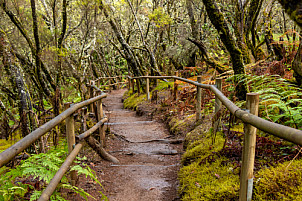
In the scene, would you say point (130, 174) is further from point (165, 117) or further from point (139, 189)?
point (165, 117)

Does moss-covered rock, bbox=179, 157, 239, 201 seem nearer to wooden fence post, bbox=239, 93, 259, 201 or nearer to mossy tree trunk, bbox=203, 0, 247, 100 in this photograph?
wooden fence post, bbox=239, 93, 259, 201

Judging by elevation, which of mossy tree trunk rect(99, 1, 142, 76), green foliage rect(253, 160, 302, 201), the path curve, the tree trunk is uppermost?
mossy tree trunk rect(99, 1, 142, 76)

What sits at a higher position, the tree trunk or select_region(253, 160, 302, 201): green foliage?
the tree trunk

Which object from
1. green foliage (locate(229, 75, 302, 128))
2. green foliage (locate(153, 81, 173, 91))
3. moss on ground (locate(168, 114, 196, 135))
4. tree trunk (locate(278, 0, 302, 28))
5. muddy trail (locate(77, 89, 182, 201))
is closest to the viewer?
tree trunk (locate(278, 0, 302, 28))

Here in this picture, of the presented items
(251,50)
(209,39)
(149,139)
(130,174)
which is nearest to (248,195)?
(130,174)

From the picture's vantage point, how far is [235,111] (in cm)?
200

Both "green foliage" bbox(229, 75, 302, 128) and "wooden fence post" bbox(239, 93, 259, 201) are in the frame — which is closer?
"wooden fence post" bbox(239, 93, 259, 201)

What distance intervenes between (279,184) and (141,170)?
2.44 m

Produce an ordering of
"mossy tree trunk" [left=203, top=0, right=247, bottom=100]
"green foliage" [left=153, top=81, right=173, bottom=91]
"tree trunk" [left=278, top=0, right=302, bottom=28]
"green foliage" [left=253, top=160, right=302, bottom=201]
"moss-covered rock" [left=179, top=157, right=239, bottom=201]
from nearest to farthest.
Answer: "tree trunk" [left=278, top=0, right=302, bottom=28] < "green foliage" [left=253, top=160, right=302, bottom=201] < "moss-covered rock" [left=179, top=157, right=239, bottom=201] < "mossy tree trunk" [left=203, top=0, right=247, bottom=100] < "green foliage" [left=153, top=81, right=173, bottom=91]

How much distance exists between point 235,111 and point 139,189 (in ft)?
6.95

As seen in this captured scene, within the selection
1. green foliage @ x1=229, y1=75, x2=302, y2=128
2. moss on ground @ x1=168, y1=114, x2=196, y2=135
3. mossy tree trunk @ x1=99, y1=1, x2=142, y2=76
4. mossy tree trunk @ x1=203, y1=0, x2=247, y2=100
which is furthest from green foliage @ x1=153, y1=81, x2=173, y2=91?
green foliage @ x1=229, y1=75, x2=302, y2=128

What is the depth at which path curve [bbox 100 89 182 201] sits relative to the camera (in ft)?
10.7

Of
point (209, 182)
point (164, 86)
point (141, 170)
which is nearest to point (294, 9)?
point (209, 182)

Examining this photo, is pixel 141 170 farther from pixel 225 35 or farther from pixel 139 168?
pixel 225 35
